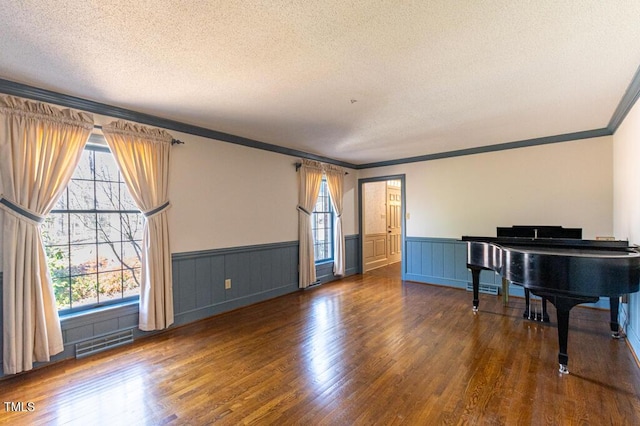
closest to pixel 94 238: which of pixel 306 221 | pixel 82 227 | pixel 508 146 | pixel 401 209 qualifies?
pixel 82 227

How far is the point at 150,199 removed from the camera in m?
3.27

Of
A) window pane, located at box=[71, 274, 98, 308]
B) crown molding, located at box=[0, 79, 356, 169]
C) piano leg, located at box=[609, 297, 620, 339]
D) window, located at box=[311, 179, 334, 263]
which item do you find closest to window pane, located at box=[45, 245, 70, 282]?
window pane, located at box=[71, 274, 98, 308]

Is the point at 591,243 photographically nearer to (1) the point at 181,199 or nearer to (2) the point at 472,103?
(2) the point at 472,103

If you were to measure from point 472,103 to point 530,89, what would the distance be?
488mm

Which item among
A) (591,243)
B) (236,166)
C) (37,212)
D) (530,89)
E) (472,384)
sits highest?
(530,89)

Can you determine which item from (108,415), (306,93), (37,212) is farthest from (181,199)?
(108,415)

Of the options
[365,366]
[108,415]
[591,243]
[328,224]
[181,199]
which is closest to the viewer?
[108,415]

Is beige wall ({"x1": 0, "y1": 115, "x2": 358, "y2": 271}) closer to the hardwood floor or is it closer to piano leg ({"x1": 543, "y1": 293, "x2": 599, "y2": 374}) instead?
the hardwood floor

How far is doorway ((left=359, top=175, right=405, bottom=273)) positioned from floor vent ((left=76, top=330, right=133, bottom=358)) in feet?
15.1

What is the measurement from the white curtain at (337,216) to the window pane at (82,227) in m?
3.75

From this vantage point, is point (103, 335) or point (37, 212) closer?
point (37, 212)

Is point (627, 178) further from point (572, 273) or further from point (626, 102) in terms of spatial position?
point (572, 273)

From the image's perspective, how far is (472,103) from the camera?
3.01m

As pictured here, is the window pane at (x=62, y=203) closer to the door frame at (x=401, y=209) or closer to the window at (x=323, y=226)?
the window at (x=323, y=226)
